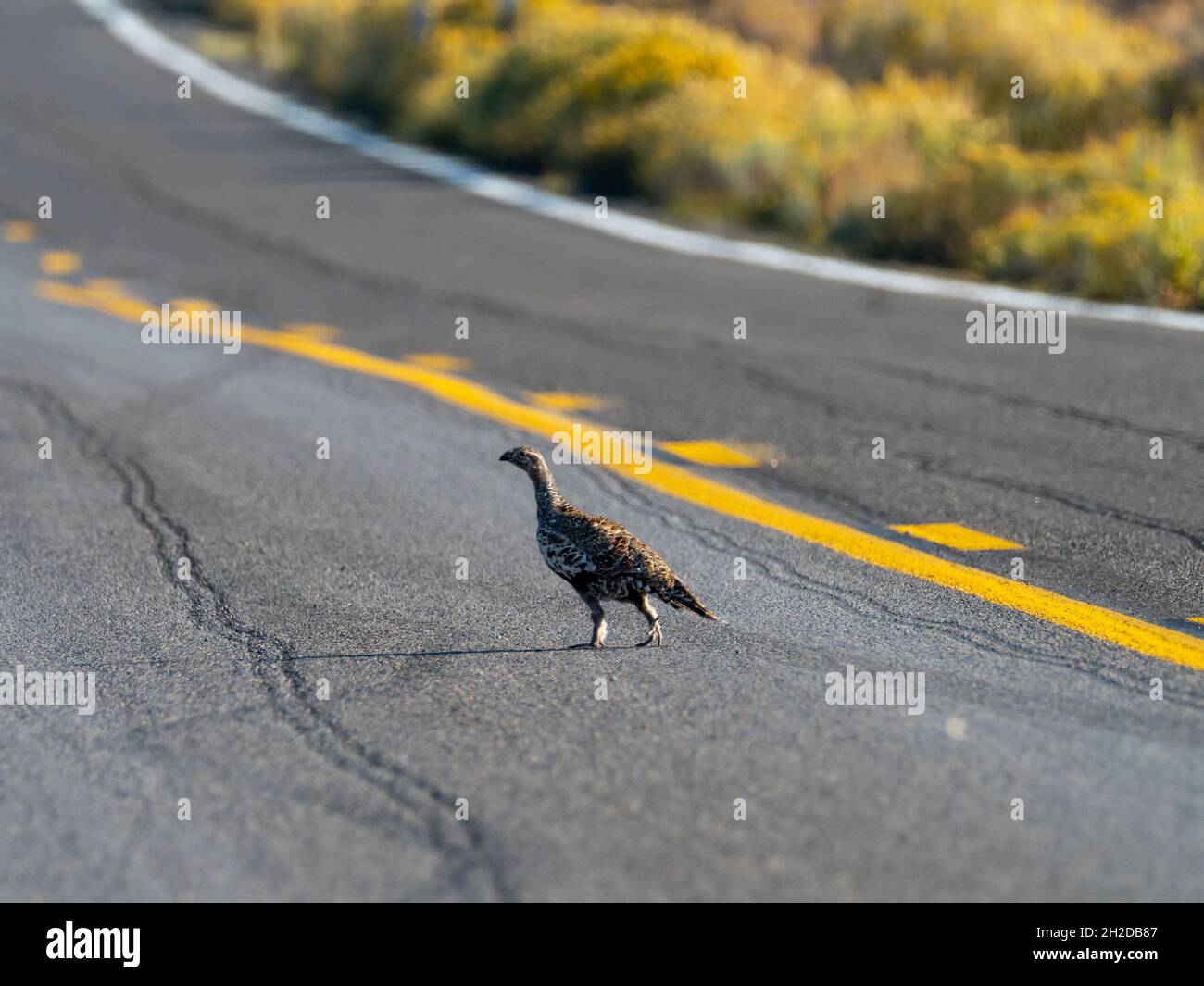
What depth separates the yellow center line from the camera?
553cm

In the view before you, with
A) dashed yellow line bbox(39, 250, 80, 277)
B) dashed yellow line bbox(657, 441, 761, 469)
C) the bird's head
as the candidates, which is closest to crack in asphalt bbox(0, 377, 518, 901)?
the bird's head

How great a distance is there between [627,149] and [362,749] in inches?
522

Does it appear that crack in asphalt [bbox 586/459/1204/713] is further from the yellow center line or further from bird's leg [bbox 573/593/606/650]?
bird's leg [bbox 573/593/606/650]

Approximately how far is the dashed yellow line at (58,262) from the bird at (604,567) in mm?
9483

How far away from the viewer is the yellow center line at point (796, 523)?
553 cm

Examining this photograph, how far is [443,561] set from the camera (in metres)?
6.59

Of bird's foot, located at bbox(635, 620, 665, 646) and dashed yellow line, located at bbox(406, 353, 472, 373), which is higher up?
dashed yellow line, located at bbox(406, 353, 472, 373)

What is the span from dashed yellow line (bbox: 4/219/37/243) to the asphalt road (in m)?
3.08

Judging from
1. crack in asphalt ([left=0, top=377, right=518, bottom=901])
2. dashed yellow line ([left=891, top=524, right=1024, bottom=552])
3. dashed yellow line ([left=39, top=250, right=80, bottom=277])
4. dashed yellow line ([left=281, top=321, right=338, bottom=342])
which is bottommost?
crack in asphalt ([left=0, top=377, right=518, bottom=901])

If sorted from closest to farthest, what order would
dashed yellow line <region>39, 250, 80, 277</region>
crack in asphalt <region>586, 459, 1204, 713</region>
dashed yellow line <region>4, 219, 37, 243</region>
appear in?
crack in asphalt <region>586, 459, 1204, 713</region>
dashed yellow line <region>39, 250, 80, 277</region>
dashed yellow line <region>4, 219, 37, 243</region>

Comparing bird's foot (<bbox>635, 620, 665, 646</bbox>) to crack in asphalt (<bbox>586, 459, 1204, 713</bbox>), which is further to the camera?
bird's foot (<bbox>635, 620, 665, 646</bbox>)

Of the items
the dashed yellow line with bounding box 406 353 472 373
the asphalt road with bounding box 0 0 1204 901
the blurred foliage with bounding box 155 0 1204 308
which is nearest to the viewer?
the asphalt road with bounding box 0 0 1204 901

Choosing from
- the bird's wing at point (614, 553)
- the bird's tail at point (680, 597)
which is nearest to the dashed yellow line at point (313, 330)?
the bird's wing at point (614, 553)
